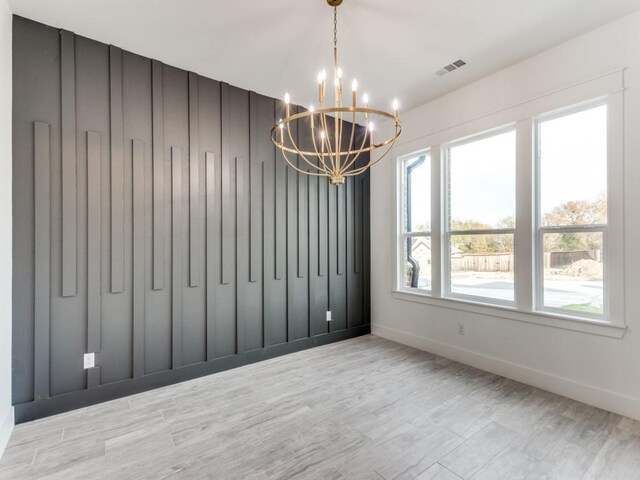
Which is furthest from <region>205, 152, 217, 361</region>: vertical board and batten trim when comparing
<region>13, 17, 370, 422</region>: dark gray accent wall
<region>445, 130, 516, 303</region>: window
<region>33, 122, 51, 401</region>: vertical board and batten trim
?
<region>445, 130, 516, 303</region>: window

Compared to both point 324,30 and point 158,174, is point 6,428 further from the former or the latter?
point 324,30

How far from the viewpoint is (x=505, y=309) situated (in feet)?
9.78

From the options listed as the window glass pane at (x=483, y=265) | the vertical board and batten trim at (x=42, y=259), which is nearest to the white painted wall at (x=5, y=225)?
the vertical board and batten trim at (x=42, y=259)

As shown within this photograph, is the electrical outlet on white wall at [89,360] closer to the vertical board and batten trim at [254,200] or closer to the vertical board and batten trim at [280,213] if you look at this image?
the vertical board and batten trim at [254,200]

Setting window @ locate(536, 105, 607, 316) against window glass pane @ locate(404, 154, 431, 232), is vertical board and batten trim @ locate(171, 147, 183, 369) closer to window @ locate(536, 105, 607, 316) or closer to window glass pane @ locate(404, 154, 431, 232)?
window glass pane @ locate(404, 154, 431, 232)

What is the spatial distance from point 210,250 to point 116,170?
3.37 ft

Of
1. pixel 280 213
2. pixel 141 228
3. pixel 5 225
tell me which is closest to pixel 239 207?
pixel 280 213

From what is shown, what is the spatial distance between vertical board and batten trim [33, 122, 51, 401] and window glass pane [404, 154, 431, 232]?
3620mm

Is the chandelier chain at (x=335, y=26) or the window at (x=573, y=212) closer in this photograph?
the chandelier chain at (x=335, y=26)

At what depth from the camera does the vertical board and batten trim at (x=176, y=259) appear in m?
2.84

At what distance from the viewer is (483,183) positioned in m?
3.26

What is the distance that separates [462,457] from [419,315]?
6.53 ft

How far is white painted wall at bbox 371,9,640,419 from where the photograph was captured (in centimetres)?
228

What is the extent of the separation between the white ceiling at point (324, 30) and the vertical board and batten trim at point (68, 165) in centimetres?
22
